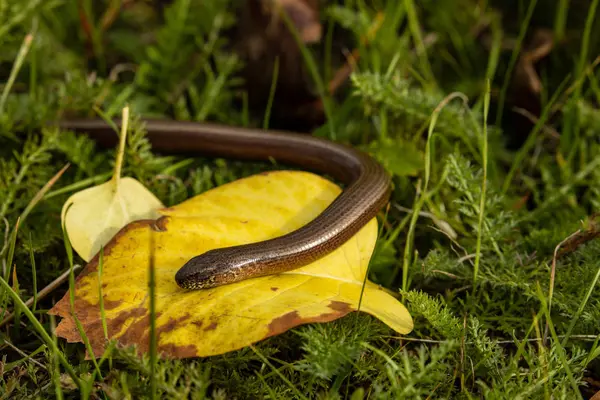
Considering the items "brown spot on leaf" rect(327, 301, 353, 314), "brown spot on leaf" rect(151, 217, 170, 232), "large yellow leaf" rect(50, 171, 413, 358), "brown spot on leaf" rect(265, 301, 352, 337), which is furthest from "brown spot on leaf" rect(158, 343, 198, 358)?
"brown spot on leaf" rect(151, 217, 170, 232)

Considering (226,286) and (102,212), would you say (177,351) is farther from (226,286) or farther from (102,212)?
(102,212)

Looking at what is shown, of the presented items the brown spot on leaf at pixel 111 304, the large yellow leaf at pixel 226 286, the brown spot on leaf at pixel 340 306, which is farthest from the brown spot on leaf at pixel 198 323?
the brown spot on leaf at pixel 340 306

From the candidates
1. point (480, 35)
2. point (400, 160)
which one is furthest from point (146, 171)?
point (480, 35)

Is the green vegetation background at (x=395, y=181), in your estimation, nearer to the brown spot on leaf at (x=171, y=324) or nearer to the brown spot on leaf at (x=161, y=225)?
the brown spot on leaf at (x=171, y=324)

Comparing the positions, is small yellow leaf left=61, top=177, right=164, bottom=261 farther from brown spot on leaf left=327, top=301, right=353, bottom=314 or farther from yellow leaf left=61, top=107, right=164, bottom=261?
brown spot on leaf left=327, top=301, right=353, bottom=314

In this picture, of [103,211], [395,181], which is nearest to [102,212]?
[103,211]

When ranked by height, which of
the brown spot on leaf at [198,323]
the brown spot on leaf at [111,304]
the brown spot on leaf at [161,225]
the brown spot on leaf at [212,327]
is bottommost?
the brown spot on leaf at [111,304]
